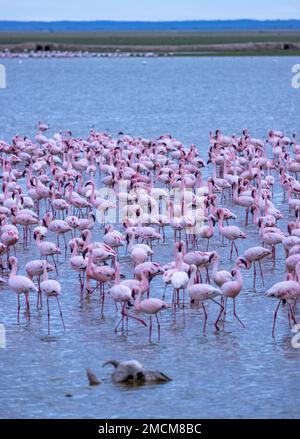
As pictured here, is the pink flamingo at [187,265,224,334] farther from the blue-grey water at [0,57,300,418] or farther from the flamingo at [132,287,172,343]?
the flamingo at [132,287,172,343]

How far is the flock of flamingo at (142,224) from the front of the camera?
35.9 feet

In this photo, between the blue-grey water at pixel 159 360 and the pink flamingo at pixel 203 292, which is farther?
the pink flamingo at pixel 203 292

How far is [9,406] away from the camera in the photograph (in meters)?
8.64

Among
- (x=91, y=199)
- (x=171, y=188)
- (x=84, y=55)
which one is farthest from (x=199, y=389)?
(x=84, y=55)

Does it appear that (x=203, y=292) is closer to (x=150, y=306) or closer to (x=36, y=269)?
(x=150, y=306)

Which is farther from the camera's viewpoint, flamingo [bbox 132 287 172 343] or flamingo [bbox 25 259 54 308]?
flamingo [bbox 25 259 54 308]

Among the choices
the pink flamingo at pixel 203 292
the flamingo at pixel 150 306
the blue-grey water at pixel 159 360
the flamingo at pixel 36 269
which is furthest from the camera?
the flamingo at pixel 36 269

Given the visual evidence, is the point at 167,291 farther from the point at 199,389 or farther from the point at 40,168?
the point at 40,168

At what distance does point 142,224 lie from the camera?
552 inches

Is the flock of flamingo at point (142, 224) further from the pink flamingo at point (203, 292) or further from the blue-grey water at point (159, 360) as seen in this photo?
the blue-grey water at point (159, 360)

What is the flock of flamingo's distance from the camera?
10945 millimetres

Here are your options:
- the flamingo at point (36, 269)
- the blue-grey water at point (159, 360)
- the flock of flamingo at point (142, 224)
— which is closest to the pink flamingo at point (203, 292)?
the flock of flamingo at point (142, 224)

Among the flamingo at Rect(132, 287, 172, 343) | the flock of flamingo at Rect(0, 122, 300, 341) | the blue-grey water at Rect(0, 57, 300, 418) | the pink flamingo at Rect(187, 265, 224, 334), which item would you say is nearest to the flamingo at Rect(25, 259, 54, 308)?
the flock of flamingo at Rect(0, 122, 300, 341)
